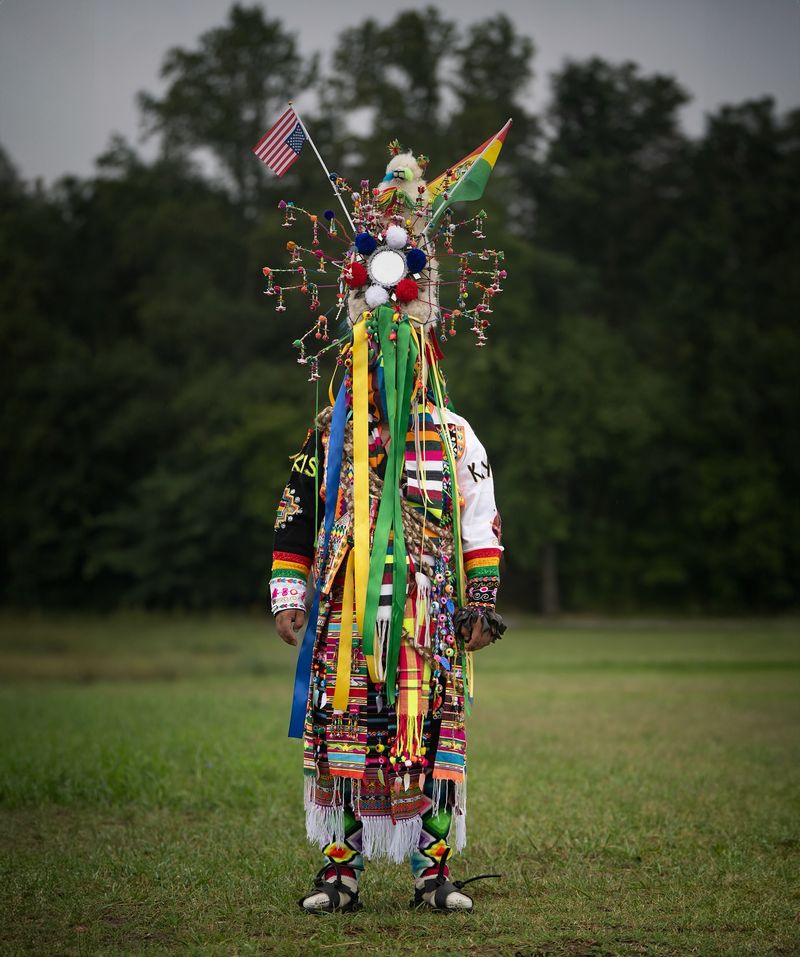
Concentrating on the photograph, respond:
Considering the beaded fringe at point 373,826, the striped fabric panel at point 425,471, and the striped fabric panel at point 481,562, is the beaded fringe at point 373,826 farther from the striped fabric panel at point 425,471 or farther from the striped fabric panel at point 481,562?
the striped fabric panel at point 425,471

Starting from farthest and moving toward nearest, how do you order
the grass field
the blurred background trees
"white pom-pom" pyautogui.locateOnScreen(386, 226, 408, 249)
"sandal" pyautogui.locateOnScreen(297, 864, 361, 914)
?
the blurred background trees → "white pom-pom" pyautogui.locateOnScreen(386, 226, 408, 249) → "sandal" pyautogui.locateOnScreen(297, 864, 361, 914) → the grass field

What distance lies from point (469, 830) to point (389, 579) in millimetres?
2008

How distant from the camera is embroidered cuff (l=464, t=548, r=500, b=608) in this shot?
4.65 metres

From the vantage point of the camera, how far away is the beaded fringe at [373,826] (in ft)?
14.9

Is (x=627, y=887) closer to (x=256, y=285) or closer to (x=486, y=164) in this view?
(x=486, y=164)

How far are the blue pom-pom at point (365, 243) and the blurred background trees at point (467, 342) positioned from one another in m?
26.7

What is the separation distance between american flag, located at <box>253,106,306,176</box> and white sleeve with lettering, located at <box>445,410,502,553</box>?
138 centimetres

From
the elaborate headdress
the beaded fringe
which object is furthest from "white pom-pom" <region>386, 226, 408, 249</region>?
the beaded fringe

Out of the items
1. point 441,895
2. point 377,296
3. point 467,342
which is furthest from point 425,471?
point 467,342

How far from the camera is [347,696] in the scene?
4.50 metres

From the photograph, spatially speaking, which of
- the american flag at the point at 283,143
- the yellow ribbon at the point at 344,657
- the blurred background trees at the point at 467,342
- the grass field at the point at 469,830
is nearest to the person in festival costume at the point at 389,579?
the yellow ribbon at the point at 344,657

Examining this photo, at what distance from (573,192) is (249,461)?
11716mm

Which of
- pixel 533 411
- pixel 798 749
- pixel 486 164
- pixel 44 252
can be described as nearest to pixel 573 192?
pixel 533 411

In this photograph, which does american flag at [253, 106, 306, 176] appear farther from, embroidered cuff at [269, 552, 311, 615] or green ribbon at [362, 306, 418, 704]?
embroidered cuff at [269, 552, 311, 615]
